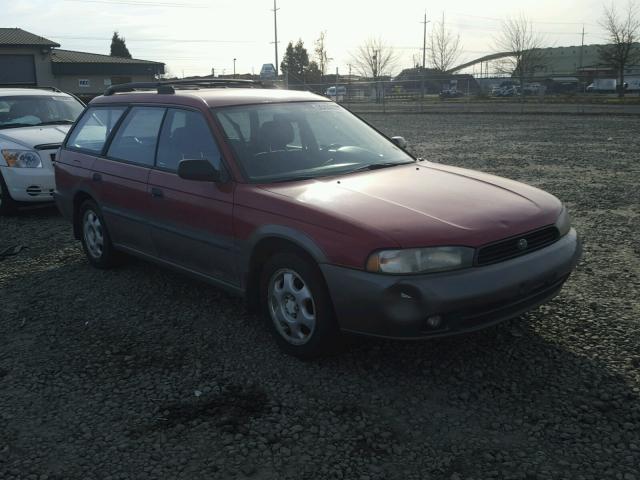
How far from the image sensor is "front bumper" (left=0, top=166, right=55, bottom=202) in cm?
839

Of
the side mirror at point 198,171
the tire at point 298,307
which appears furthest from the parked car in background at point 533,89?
the tire at point 298,307

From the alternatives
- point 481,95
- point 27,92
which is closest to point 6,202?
point 27,92

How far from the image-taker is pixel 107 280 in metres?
5.91

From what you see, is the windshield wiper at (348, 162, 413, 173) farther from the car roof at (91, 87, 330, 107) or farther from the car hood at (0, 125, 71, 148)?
the car hood at (0, 125, 71, 148)

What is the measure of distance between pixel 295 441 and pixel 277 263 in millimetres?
1187

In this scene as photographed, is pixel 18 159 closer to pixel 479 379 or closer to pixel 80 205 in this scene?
pixel 80 205

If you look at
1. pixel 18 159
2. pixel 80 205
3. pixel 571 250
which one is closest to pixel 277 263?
pixel 571 250

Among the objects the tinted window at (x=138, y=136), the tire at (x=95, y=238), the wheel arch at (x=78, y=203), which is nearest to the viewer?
the tinted window at (x=138, y=136)

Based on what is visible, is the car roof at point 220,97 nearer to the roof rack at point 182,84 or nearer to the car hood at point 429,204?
the roof rack at point 182,84

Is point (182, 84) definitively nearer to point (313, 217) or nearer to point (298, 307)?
point (313, 217)

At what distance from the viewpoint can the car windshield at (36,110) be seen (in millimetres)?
9453

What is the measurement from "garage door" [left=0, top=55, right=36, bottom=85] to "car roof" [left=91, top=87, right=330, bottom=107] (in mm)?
44388

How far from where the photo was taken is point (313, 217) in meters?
3.77

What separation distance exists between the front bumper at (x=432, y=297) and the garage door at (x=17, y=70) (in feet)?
154
